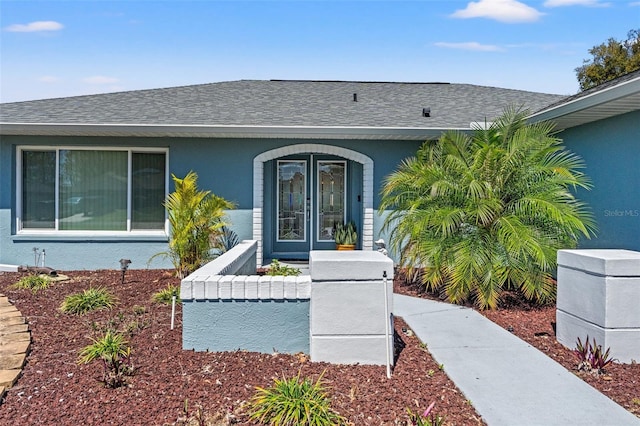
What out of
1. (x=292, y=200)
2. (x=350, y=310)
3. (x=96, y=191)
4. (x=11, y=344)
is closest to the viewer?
(x=350, y=310)

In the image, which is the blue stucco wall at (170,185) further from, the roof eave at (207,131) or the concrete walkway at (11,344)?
the concrete walkway at (11,344)

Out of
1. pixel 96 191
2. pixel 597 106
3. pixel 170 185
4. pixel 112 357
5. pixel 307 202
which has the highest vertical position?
pixel 597 106

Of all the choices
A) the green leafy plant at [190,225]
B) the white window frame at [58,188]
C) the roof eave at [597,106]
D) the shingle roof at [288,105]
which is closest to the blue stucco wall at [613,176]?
the roof eave at [597,106]

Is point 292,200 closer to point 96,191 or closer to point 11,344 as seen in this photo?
point 96,191

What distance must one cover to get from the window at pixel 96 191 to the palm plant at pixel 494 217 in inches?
209

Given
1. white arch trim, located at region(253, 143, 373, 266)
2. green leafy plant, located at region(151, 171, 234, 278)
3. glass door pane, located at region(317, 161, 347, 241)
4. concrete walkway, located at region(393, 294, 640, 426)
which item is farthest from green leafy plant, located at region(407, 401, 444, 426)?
glass door pane, located at region(317, 161, 347, 241)

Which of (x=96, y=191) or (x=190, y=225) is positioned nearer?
(x=190, y=225)

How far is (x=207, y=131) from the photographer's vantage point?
30.3ft

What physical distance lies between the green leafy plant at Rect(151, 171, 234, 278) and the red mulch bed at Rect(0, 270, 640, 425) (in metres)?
2.64

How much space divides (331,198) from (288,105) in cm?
233

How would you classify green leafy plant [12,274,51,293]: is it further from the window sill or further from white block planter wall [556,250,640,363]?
white block planter wall [556,250,640,363]

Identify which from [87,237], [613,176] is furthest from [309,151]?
[613,176]

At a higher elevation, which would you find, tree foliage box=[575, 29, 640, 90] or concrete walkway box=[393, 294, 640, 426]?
tree foliage box=[575, 29, 640, 90]

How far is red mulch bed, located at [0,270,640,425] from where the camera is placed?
3.56 m
